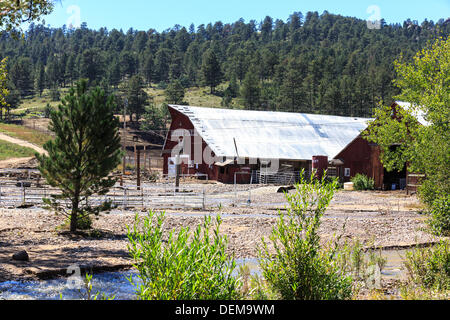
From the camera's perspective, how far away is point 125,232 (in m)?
20.9

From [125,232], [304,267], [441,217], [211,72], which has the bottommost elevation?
[125,232]

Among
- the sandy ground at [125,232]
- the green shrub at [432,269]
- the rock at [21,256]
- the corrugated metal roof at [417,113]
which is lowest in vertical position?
the sandy ground at [125,232]

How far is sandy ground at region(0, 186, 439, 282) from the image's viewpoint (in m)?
14.6

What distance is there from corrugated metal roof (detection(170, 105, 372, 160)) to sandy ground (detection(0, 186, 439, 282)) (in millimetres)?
20729

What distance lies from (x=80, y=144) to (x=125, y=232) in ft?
14.8

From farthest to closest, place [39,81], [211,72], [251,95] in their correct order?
1. [211,72]
2. [39,81]
3. [251,95]

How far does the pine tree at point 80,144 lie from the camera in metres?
18.3

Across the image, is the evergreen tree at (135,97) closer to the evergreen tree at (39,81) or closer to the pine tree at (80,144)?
the evergreen tree at (39,81)

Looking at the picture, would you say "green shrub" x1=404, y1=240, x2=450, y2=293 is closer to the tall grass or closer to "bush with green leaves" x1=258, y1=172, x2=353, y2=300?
"bush with green leaves" x1=258, y1=172, x2=353, y2=300

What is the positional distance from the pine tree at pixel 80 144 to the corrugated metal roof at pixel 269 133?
30727 mm

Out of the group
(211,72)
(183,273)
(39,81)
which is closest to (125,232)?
(183,273)

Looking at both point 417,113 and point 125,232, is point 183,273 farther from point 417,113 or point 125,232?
point 417,113

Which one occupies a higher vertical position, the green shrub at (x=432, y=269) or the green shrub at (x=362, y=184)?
the green shrub at (x=432, y=269)

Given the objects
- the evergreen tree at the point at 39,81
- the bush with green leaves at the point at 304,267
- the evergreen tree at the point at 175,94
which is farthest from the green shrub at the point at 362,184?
the evergreen tree at the point at 39,81
